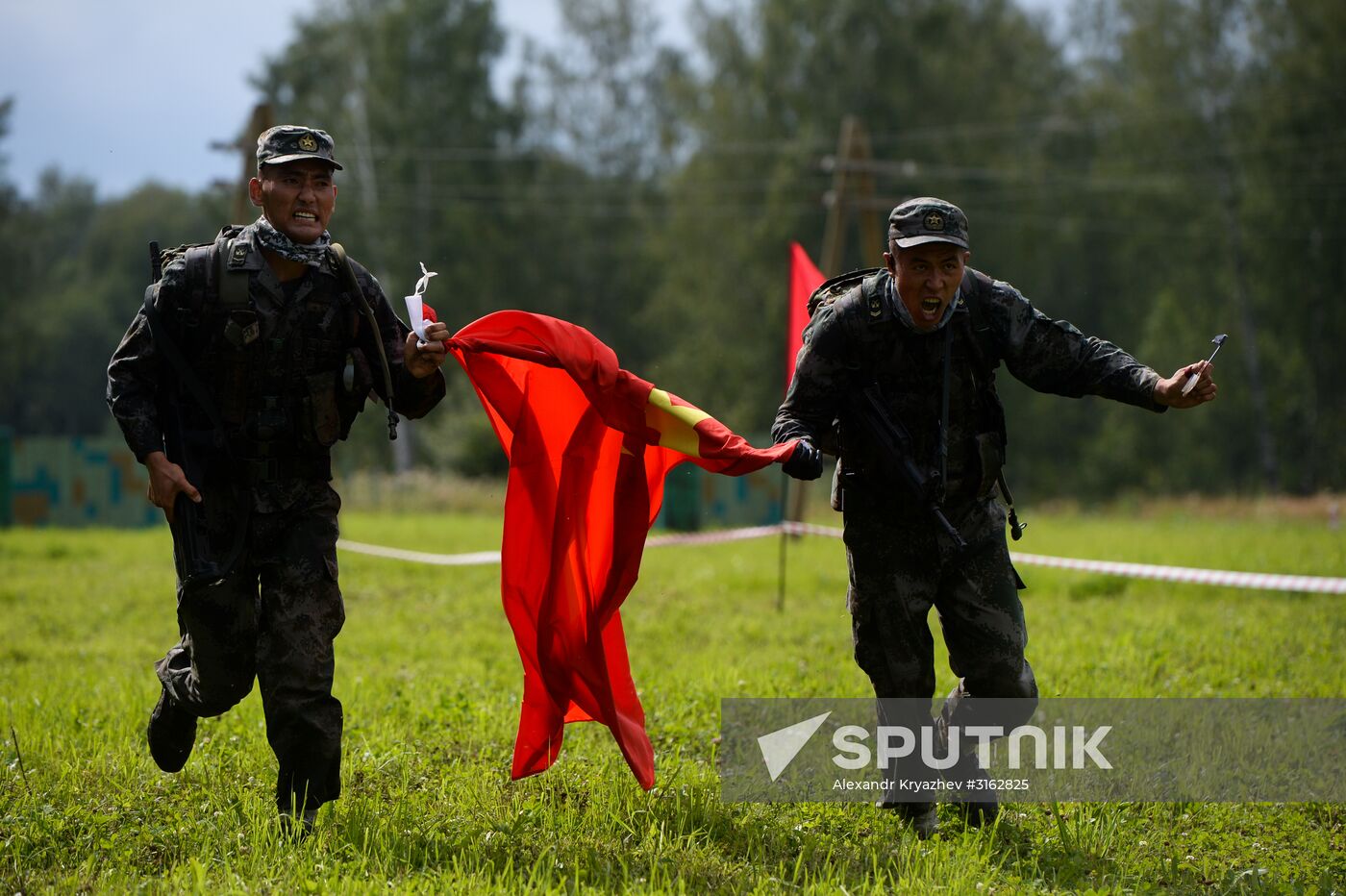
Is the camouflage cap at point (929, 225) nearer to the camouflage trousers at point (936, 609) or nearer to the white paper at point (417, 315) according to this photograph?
the camouflage trousers at point (936, 609)

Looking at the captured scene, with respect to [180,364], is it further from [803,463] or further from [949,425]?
[949,425]

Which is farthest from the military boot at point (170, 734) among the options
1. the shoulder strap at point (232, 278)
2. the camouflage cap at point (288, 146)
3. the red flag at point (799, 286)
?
the red flag at point (799, 286)

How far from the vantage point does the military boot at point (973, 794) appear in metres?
5.08

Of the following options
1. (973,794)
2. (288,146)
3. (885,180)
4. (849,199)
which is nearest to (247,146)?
(849,199)

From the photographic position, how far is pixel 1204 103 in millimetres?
35656

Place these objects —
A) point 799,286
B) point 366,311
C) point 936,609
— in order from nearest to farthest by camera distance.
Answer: point 366,311 → point 936,609 → point 799,286

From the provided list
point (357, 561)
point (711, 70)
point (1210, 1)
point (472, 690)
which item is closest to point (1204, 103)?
point (1210, 1)

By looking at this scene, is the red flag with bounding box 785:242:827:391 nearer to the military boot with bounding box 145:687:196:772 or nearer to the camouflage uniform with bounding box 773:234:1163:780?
the camouflage uniform with bounding box 773:234:1163:780

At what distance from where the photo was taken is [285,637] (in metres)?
4.78

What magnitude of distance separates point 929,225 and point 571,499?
176 centimetres

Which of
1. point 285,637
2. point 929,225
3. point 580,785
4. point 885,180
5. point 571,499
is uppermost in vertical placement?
point 885,180

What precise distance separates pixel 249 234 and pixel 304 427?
2.44 feet

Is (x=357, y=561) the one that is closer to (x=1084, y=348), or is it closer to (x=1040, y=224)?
(x=1084, y=348)

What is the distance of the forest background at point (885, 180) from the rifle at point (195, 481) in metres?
28.3
